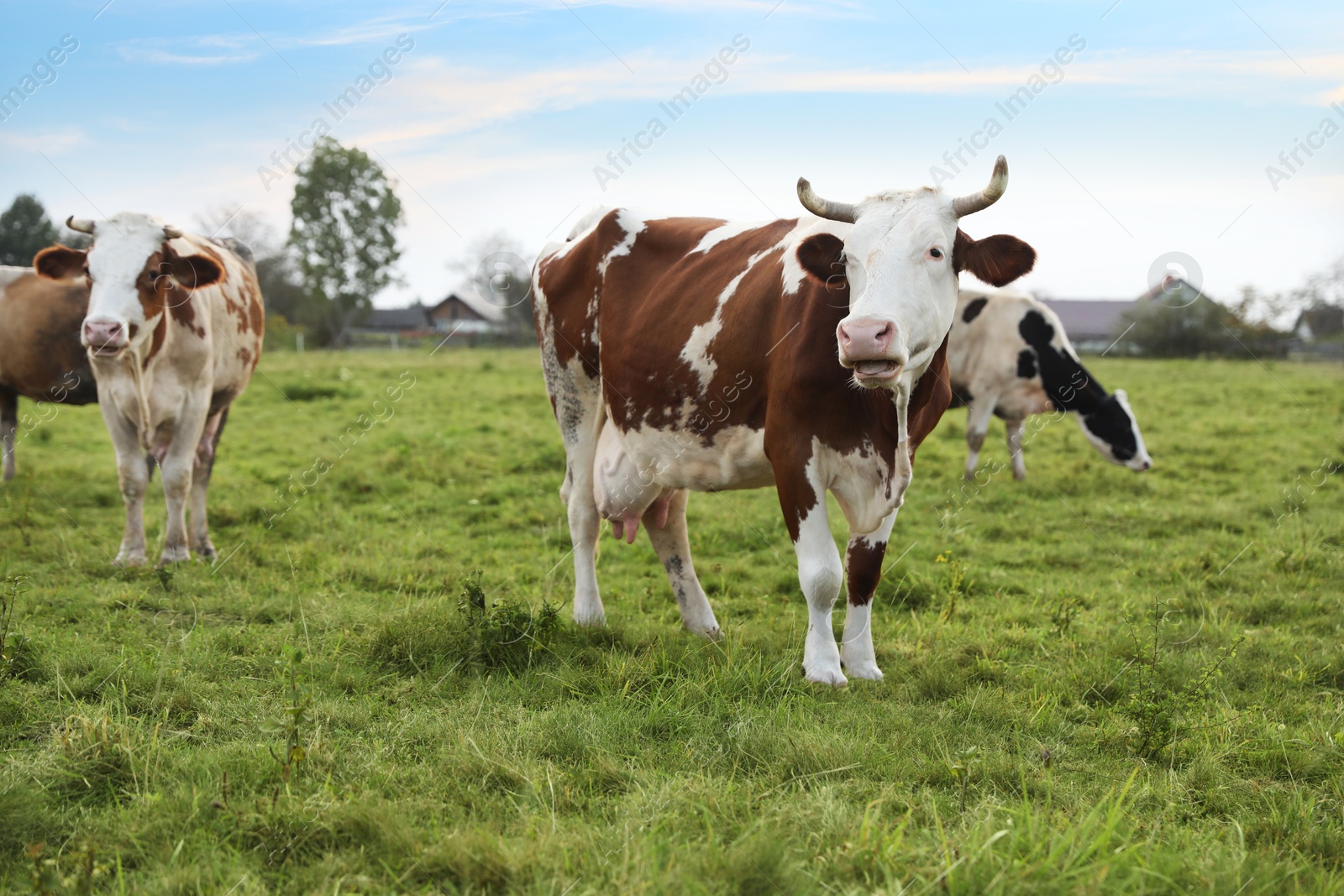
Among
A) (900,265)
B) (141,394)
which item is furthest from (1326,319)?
(141,394)

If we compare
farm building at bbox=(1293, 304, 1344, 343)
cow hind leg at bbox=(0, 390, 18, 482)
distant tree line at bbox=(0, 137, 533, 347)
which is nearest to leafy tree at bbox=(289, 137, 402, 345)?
distant tree line at bbox=(0, 137, 533, 347)

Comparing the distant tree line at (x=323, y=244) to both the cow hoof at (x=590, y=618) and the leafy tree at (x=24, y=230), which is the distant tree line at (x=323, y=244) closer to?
the leafy tree at (x=24, y=230)

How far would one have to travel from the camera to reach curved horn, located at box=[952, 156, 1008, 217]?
3975mm

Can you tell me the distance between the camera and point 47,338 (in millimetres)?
8367

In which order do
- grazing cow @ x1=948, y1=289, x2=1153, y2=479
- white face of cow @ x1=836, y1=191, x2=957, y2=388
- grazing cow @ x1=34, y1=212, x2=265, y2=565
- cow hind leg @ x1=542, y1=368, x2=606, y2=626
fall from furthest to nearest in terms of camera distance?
1. grazing cow @ x1=948, y1=289, x2=1153, y2=479
2. grazing cow @ x1=34, y1=212, x2=265, y2=565
3. cow hind leg @ x1=542, y1=368, x2=606, y2=626
4. white face of cow @ x1=836, y1=191, x2=957, y2=388

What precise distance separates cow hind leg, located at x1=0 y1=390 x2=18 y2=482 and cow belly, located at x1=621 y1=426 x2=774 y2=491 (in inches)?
316

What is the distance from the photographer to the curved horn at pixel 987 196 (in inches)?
156

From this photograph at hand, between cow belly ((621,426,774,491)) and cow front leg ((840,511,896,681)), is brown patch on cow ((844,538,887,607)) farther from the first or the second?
cow belly ((621,426,774,491))

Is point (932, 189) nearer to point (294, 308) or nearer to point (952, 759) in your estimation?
point (952, 759)

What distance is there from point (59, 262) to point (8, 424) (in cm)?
440

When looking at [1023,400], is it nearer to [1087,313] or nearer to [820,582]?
[820,582]

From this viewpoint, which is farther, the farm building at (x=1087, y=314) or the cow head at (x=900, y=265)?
the farm building at (x=1087, y=314)

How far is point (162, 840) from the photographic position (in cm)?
283

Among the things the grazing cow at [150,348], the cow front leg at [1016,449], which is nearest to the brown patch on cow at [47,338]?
the grazing cow at [150,348]
